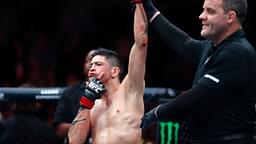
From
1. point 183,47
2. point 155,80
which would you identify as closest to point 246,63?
point 183,47

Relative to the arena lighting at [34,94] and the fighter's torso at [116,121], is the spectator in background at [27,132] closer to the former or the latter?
the fighter's torso at [116,121]

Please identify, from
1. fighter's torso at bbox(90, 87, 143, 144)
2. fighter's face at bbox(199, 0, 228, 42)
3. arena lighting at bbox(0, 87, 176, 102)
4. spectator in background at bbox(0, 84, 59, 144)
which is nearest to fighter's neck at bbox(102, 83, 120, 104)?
fighter's torso at bbox(90, 87, 143, 144)

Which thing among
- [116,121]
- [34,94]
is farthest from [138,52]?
[34,94]

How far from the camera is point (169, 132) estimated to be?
6.24m

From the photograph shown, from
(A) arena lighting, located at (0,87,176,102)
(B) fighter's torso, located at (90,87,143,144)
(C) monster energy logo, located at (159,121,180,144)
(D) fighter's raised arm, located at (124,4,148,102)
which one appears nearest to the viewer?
(D) fighter's raised arm, located at (124,4,148,102)

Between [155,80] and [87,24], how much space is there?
940mm

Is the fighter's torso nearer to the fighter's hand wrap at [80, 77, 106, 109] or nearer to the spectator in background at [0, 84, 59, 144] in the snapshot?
the fighter's hand wrap at [80, 77, 106, 109]

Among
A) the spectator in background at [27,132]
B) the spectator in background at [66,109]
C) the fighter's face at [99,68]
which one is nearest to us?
the spectator in background at [27,132]

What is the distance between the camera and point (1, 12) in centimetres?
898

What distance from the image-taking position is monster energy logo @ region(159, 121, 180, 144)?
6.17m

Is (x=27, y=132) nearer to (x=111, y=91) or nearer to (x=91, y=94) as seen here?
(x=91, y=94)

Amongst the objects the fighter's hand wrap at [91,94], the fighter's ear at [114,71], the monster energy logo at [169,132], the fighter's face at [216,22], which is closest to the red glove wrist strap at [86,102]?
the fighter's hand wrap at [91,94]

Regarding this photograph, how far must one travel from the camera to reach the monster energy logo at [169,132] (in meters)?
6.17

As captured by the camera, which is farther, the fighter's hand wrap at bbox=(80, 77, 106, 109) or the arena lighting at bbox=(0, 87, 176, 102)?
the arena lighting at bbox=(0, 87, 176, 102)
